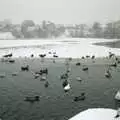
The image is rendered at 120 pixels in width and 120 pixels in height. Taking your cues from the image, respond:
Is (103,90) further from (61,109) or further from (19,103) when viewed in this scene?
(19,103)

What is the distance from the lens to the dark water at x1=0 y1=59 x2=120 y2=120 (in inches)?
308

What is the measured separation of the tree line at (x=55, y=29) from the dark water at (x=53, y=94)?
53.3 feet

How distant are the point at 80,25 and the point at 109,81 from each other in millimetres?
22619

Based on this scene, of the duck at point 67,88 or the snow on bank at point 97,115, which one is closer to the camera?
the snow on bank at point 97,115

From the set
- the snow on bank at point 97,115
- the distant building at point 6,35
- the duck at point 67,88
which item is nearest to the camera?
the snow on bank at point 97,115

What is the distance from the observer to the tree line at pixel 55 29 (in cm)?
2953

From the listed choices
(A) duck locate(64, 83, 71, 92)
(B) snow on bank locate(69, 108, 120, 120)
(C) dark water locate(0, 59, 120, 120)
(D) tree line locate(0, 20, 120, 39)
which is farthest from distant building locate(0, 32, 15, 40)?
(B) snow on bank locate(69, 108, 120, 120)

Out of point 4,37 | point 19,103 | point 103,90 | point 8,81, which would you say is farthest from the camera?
point 4,37

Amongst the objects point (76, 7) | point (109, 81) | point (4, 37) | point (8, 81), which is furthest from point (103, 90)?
A: point (76, 7)

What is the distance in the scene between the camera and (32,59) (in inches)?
682

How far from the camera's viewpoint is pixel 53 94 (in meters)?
9.52

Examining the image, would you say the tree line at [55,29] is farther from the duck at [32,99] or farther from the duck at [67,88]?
the duck at [32,99]

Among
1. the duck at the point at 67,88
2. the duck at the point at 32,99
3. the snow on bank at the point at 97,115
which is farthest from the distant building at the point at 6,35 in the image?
the snow on bank at the point at 97,115

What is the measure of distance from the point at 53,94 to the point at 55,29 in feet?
75.8
